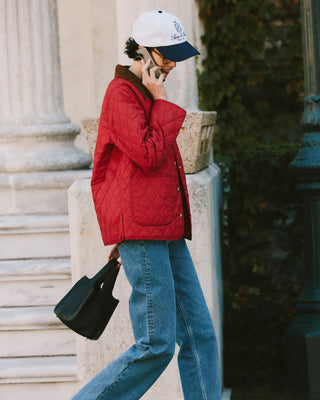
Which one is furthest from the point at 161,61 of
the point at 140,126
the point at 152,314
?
the point at 152,314

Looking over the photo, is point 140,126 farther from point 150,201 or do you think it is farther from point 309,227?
point 309,227

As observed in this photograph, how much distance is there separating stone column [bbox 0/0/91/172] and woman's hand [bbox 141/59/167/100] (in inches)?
87.1

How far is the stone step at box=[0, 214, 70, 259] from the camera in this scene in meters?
4.66

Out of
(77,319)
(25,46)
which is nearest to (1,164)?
(25,46)

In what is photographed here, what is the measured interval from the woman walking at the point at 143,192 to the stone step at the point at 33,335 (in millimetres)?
1255

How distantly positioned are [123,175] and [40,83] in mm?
2404

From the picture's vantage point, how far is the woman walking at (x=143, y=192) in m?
2.75

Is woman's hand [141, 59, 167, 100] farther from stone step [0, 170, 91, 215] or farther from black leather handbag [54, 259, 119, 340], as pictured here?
stone step [0, 170, 91, 215]

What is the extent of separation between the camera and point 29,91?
501cm

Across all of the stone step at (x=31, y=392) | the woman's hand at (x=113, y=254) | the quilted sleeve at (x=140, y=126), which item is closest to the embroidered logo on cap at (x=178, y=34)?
the quilted sleeve at (x=140, y=126)

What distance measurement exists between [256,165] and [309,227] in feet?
3.33

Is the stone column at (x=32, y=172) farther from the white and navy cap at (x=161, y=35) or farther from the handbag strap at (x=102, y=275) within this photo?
the white and navy cap at (x=161, y=35)

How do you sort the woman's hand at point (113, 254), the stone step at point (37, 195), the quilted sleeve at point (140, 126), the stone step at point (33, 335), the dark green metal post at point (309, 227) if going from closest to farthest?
the quilted sleeve at point (140, 126) → the woman's hand at point (113, 254) → the stone step at point (33, 335) → the dark green metal post at point (309, 227) → the stone step at point (37, 195)

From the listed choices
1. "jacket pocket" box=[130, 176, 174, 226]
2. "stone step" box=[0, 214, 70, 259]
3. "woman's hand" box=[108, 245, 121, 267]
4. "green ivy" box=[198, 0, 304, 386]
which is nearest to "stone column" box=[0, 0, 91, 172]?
"stone step" box=[0, 214, 70, 259]
